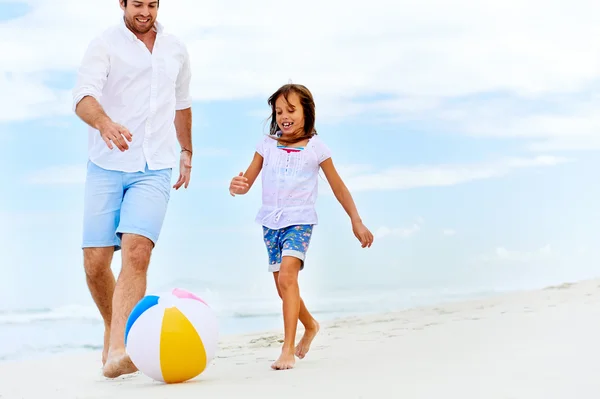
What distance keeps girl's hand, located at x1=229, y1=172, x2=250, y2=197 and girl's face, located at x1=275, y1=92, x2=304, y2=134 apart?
1.58 feet

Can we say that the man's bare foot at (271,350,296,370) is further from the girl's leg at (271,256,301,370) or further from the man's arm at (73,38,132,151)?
the man's arm at (73,38,132,151)

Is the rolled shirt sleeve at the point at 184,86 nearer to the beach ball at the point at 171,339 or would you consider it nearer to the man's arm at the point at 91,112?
the man's arm at the point at 91,112

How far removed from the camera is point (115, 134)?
16.8 ft

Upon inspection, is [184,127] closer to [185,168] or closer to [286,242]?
[185,168]

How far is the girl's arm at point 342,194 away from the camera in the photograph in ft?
18.6

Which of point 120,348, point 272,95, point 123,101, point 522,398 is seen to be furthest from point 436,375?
point 123,101

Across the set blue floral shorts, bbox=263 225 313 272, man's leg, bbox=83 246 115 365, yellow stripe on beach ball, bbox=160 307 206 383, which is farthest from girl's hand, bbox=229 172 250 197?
yellow stripe on beach ball, bbox=160 307 206 383

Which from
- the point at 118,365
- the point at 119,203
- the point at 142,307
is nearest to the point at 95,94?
the point at 119,203

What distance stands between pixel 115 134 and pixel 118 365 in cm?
145

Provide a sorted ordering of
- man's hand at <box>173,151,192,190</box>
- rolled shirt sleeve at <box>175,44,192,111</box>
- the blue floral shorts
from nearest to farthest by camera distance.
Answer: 1. the blue floral shorts
2. rolled shirt sleeve at <box>175,44,192,111</box>
3. man's hand at <box>173,151,192,190</box>

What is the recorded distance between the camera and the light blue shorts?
550cm

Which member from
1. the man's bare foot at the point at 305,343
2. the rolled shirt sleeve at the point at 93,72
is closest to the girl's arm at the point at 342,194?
the man's bare foot at the point at 305,343

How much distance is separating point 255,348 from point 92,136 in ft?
8.63

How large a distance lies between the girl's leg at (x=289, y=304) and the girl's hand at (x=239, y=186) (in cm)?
55
